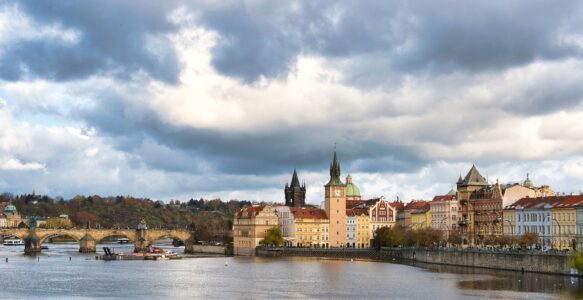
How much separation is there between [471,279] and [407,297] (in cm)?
2343

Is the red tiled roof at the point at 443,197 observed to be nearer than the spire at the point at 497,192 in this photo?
No

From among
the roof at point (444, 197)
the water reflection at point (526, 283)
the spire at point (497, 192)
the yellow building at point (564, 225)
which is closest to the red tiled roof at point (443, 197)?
the roof at point (444, 197)

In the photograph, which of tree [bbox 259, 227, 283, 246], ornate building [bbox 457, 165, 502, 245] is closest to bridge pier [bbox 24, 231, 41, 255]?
tree [bbox 259, 227, 283, 246]

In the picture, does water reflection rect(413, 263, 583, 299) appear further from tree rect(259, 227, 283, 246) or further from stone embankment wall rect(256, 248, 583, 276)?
tree rect(259, 227, 283, 246)

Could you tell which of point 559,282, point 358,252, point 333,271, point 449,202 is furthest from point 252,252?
point 559,282

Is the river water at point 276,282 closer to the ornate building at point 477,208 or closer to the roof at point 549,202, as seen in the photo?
the roof at point 549,202

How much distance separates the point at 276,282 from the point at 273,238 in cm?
8539

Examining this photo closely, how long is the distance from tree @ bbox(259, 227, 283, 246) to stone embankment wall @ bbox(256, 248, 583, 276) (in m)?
1.94

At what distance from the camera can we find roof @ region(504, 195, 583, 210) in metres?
140

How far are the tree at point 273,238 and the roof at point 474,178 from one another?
38.7 metres

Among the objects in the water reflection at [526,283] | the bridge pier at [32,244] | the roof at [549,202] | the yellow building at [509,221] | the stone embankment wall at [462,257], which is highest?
the roof at [549,202]

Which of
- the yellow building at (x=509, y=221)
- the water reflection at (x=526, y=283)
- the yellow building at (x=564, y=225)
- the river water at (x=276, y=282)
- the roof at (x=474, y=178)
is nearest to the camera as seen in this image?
the river water at (x=276, y=282)

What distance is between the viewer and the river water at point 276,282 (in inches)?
3551

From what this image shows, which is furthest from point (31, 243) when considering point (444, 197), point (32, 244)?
point (444, 197)
